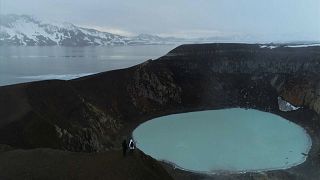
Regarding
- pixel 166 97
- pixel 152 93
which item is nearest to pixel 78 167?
pixel 152 93

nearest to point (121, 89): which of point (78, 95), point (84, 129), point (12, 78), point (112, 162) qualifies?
point (78, 95)

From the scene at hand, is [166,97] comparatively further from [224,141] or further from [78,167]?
[78,167]

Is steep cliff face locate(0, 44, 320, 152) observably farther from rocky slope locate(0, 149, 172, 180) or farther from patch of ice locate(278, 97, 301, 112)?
rocky slope locate(0, 149, 172, 180)

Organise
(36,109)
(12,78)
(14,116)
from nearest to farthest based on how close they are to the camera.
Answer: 1. (14,116)
2. (36,109)
3. (12,78)

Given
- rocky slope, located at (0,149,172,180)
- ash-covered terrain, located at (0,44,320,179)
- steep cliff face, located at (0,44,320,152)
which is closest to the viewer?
rocky slope, located at (0,149,172,180)

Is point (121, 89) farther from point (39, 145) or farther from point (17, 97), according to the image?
point (39, 145)

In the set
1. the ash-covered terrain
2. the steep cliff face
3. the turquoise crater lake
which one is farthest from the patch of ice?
the turquoise crater lake

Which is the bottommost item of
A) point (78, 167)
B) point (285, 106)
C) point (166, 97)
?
point (285, 106)
